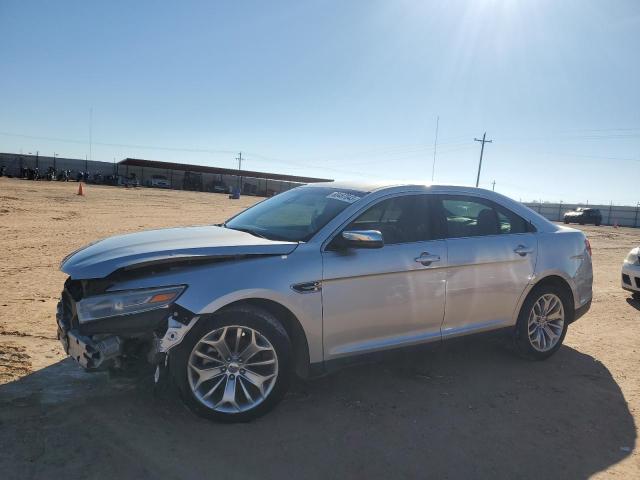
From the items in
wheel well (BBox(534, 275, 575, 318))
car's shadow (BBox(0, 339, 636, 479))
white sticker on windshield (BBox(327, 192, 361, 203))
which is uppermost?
white sticker on windshield (BBox(327, 192, 361, 203))

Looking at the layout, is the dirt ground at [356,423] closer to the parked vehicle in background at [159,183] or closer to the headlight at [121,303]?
the headlight at [121,303]

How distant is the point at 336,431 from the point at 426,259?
153cm

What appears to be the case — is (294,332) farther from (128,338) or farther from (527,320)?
(527,320)

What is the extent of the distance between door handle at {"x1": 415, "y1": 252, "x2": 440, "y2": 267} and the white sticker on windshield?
0.69 metres

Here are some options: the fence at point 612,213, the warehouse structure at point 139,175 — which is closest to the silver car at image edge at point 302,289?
the warehouse structure at point 139,175

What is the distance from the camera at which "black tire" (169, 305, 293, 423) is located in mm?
3193

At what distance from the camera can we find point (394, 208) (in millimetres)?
4203

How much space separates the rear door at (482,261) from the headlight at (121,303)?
2336 mm

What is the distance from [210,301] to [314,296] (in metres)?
0.74

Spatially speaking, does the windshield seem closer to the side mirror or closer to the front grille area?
the side mirror

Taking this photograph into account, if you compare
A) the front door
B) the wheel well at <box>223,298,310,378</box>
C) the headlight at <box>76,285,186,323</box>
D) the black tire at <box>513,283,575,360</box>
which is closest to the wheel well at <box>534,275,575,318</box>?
the black tire at <box>513,283,575,360</box>

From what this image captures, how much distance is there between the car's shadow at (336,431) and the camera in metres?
2.89

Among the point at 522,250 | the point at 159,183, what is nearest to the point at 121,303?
the point at 522,250

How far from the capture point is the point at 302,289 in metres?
3.48
